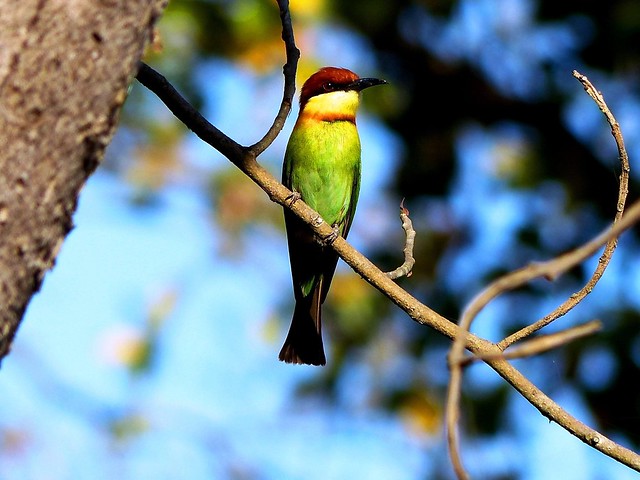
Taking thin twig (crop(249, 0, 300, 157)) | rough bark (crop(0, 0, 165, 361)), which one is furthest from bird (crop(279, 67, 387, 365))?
rough bark (crop(0, 0, 165, 361))

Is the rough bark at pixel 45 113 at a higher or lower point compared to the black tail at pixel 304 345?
lower

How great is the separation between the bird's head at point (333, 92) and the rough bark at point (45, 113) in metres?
3.35

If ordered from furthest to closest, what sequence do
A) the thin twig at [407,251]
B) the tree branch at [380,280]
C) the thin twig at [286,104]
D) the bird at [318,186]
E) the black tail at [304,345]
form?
the bird at [318,186]
the black tail at [304,345]
the thin twig at [407,251]
the thin twig at [286,104]
the tree branch at [380,280]

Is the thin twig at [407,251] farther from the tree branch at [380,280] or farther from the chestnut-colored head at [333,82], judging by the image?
the chestnut-colored head at [333,82]

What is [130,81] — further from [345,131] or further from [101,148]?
[345,131]

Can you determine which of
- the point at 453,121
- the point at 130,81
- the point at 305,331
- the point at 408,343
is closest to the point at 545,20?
the point at 453,121

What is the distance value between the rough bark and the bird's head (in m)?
3.35

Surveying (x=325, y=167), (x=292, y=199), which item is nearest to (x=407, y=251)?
(x=292, y=199)

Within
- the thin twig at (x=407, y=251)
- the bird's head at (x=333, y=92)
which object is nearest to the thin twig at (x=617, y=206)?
the thin twig at (x=407, y=251)

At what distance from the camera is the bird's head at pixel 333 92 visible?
4715 millimetres

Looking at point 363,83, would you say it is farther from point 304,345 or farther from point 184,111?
point 184,111

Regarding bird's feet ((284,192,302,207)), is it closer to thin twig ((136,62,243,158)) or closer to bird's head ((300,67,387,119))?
thin twig ((136,62,243,158))

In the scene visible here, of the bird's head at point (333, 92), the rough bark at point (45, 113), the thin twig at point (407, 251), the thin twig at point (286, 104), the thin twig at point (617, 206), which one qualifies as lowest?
the rough bark at point (45, 113)

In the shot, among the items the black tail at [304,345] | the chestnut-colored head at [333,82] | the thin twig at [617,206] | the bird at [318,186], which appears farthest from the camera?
the chestnut-colored head at [333,82]
